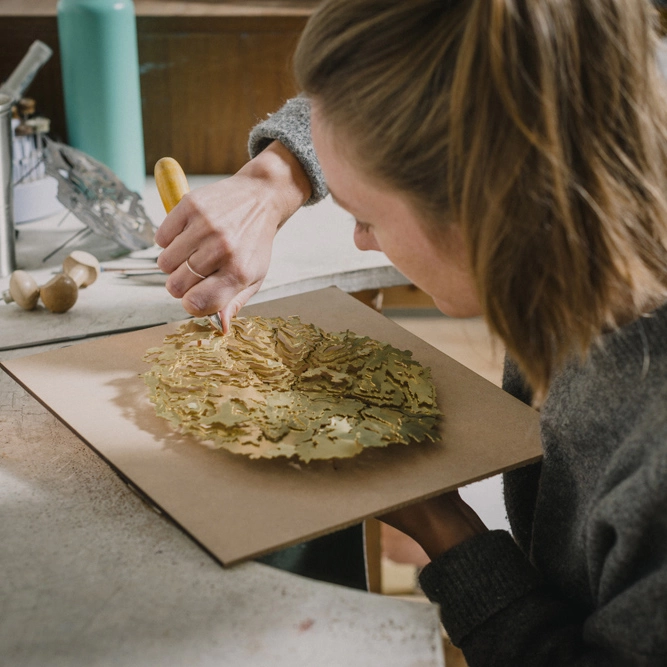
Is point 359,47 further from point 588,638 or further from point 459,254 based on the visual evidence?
point 588,638

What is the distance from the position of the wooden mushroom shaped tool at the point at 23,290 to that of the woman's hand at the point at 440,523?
Result: 0.53 meters

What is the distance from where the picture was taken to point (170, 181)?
82cm

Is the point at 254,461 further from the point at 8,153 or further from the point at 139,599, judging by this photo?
the point at 8,153

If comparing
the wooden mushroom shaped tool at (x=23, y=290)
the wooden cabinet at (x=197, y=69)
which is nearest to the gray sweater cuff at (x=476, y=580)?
the wooden mushroom shaped tool at (x=23, y=290)

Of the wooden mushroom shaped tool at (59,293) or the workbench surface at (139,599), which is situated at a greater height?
the wooden mushroom shaped tool at (59,293)

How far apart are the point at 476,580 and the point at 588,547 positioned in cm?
9

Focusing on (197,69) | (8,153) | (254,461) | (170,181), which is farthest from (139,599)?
(197,69)

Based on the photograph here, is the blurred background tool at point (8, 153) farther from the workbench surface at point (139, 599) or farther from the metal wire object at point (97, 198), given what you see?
the workbench surface at point (139, 599)

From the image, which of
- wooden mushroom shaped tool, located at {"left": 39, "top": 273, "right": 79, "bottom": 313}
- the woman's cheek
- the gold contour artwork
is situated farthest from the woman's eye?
wooden mushroom shaped tool, located at {"left": 39, "top": 273, "right": 79, "bottom": 313}

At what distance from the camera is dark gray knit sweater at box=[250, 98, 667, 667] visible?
20.4 inches

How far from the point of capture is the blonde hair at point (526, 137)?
1.55ft

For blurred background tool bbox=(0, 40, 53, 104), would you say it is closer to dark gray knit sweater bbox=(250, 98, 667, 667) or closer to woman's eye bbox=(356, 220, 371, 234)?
woman's eye bbox=(356, 220, 371, 234)

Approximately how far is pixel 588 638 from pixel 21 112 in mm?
1157

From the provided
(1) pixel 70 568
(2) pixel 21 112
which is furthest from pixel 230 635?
(2) pixel 21 112
